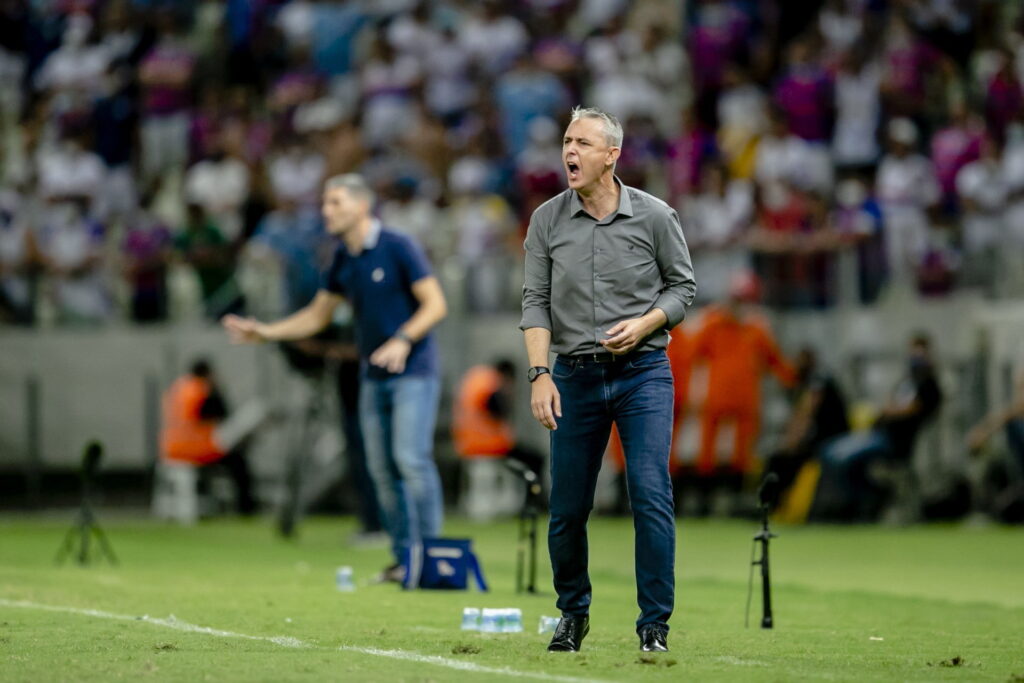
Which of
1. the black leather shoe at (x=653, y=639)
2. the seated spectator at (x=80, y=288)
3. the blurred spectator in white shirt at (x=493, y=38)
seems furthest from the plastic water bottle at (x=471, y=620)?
the blurred spectator in white shirt at (x=493, y=38)

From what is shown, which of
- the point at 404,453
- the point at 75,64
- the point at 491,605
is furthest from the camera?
the point at 75,64

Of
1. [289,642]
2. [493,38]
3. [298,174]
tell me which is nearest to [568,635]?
[289,642]

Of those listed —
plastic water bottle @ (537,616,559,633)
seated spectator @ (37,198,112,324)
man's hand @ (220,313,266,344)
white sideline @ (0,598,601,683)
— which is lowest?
white sideline @ (0,598,601,683)

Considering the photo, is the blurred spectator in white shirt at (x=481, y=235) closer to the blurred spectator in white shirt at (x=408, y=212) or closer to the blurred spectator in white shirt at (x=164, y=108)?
the blurred spectator in white shirt at (x=408, y=212)

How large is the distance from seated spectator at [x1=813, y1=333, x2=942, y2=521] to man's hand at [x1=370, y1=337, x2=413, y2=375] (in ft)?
27.5

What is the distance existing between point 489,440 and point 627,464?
11.7 metres

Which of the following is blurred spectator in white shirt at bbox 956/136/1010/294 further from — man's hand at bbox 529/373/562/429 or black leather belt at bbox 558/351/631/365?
man's hand at bbox 529/373/562/429

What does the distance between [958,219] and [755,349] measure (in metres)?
2.47

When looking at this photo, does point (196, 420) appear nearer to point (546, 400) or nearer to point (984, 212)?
point (984, 212)

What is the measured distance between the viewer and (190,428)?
68.1 feet

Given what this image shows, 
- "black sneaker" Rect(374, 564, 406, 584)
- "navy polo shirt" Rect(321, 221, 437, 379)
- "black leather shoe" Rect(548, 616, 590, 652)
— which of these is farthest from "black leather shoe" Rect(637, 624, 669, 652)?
"black sneaker" Rect(374, 564, 406, 584)

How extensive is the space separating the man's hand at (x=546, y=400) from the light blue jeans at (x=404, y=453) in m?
3.56

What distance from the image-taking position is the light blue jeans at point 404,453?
38.7 feet

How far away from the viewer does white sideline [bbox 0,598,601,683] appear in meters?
7.53
